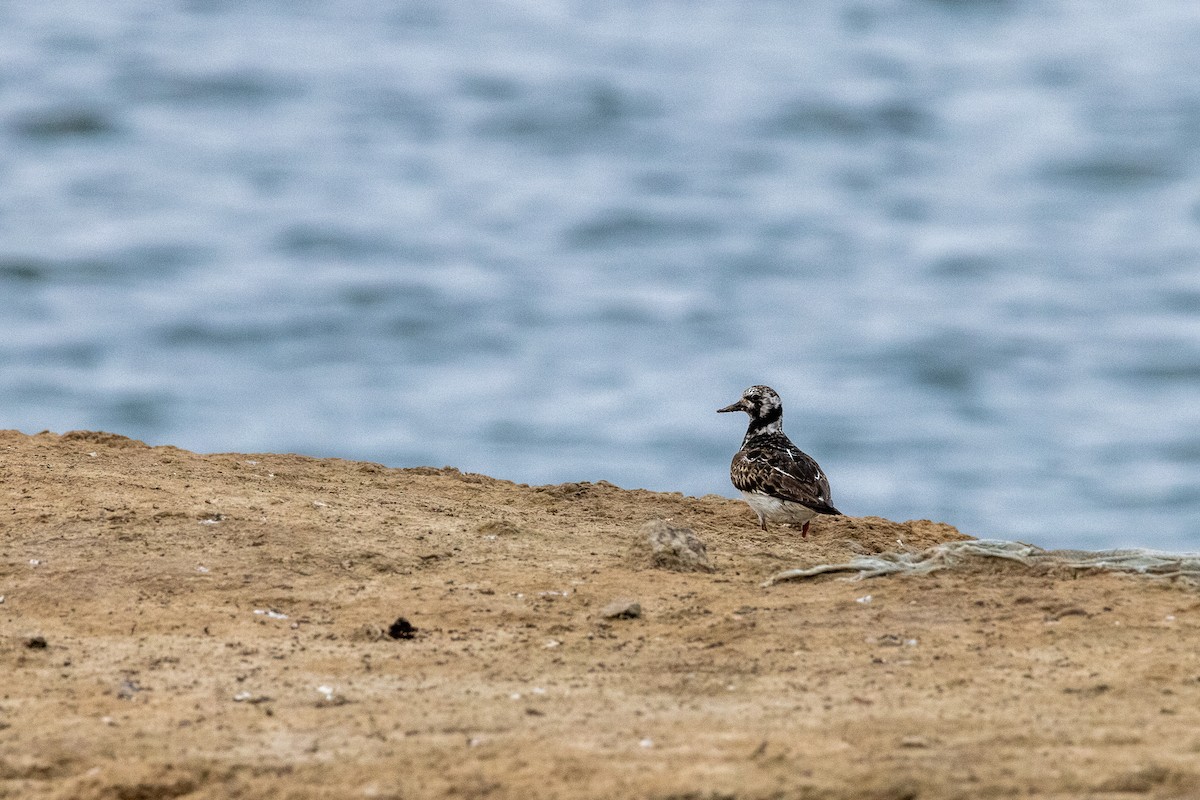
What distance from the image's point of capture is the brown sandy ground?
5.21 m

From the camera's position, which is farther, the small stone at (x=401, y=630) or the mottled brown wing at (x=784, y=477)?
the mottled brown wing at (x=784, y=477)

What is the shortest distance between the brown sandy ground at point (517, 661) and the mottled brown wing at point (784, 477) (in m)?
0.34

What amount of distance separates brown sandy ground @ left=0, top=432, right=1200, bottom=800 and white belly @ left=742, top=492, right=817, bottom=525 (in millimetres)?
296

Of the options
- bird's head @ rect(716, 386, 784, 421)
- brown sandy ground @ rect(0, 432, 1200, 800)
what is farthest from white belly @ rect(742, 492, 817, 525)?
bird's head @ rect(716, 386, 784, 421)

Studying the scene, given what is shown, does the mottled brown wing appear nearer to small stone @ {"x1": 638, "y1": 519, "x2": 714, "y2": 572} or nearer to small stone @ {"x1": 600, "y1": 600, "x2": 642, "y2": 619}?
small stone @ {"x1": 638, "y1": 519, "x2": 714, "y2": 572}

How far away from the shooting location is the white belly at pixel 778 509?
9211 mm

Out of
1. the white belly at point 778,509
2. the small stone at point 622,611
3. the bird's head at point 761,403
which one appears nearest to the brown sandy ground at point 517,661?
the small stone at point 622,611

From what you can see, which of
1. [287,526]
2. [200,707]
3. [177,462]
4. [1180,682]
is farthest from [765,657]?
[177,462]

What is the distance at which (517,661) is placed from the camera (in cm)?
644

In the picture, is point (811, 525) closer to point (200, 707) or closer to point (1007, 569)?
point (1007, 569)

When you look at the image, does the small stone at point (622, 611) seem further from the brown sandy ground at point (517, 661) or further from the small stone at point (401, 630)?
the small stone at point (401, 630)

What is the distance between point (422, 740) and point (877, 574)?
2603 mm

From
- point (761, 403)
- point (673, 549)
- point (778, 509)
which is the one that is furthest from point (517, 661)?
point (761, 403)

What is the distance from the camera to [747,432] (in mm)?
10906
